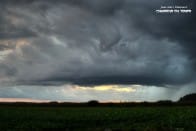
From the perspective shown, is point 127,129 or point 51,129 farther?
point 51,129

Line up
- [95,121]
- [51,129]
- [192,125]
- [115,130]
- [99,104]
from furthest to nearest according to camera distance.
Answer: [99,104] → [95,121] → [51,129] → [192,125] → [115,130]

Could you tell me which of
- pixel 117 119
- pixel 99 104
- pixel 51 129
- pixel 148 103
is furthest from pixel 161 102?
pixel 51 129

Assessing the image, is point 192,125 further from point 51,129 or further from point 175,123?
point 51,129

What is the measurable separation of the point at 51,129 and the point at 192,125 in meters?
11.6

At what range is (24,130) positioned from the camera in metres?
34.2

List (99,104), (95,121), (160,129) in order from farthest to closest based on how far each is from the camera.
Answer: (99,104) < (95,121) < (160,129)

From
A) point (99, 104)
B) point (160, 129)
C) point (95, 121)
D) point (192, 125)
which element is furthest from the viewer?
point (99, 104)

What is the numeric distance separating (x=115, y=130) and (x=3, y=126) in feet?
36.5

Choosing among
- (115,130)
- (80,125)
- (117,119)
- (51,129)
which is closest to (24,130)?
(51,129)

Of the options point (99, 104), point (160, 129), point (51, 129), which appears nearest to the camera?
point (160, 129)

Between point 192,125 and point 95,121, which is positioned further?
point 95,121

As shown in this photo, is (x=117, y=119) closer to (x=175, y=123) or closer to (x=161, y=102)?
(x=175, y=123)

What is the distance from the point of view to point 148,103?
354 ft

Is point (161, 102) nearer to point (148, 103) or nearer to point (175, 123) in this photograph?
point (148, 103)
